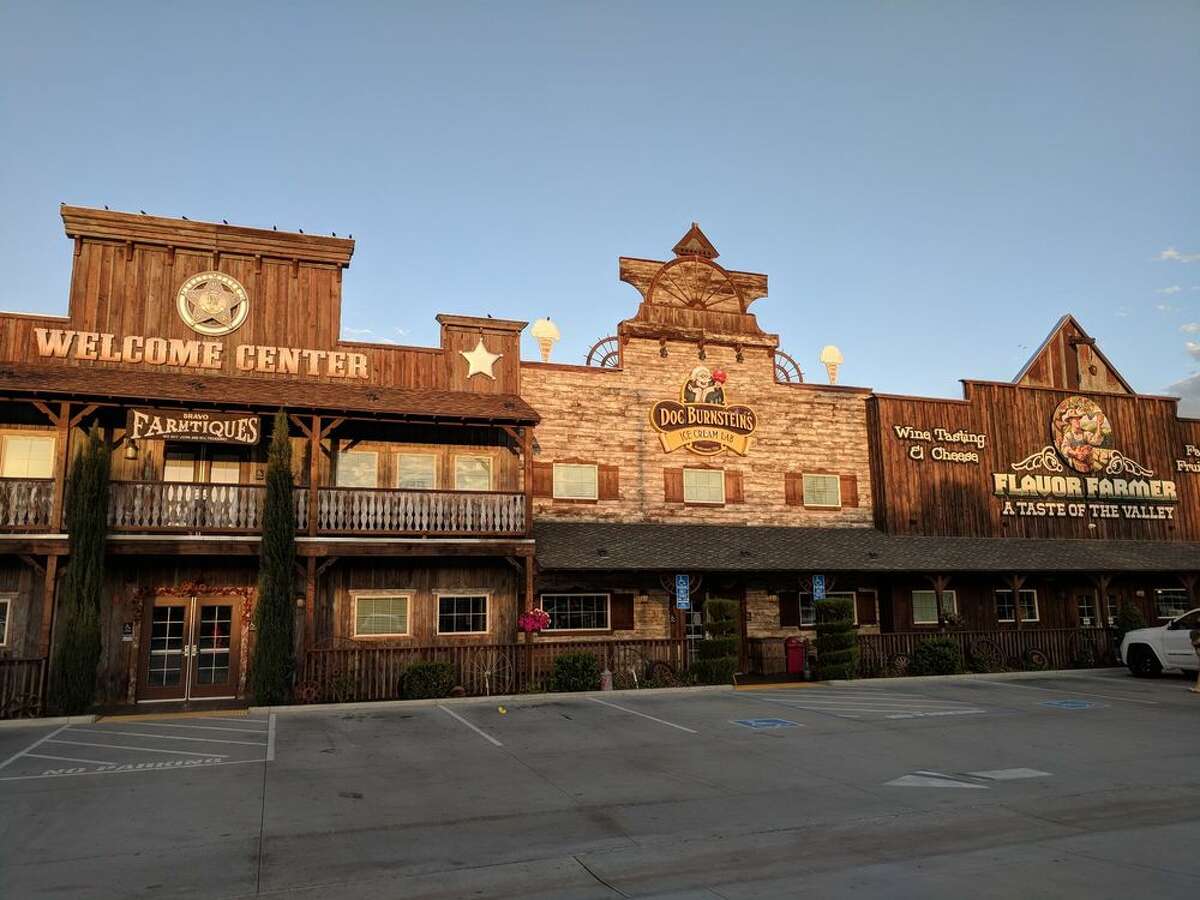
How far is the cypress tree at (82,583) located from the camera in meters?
16.7

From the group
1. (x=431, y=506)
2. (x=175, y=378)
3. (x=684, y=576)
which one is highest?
(x=175, y=378)

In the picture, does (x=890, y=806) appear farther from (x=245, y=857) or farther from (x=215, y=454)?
(x=215, y=454)

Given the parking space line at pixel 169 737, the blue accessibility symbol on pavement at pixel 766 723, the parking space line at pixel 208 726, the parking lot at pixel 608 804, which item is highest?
the parking space line at pixel 208 726

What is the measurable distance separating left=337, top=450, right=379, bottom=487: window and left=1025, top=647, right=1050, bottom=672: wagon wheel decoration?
17.8 metres

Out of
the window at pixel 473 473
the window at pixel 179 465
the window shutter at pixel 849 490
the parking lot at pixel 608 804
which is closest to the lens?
the parking lot at pixel 608 804

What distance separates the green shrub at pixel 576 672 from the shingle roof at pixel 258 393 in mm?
5514

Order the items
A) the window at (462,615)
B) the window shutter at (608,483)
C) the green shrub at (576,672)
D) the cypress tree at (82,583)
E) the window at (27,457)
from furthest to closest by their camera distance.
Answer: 1. the window shutter at (608,483)
2. the window at (462,615)
3. the green shrub at (576,672)
4. the window at (27,457)
5. the cypress tree at (82,583)

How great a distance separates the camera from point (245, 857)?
8188 mm

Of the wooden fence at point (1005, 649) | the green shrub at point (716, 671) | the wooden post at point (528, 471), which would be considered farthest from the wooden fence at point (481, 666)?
the wooden fence at point (1005, 649)

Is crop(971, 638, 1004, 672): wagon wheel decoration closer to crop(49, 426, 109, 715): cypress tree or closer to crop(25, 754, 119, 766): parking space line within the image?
crop(25, 754, 119, 766): parking space line

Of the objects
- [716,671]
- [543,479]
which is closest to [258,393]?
[543,479]

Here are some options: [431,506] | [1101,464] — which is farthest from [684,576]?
[1101,464]

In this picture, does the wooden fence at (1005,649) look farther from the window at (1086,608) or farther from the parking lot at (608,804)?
the parking lot at (608,804)

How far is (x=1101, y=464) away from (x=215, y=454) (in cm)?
2695
